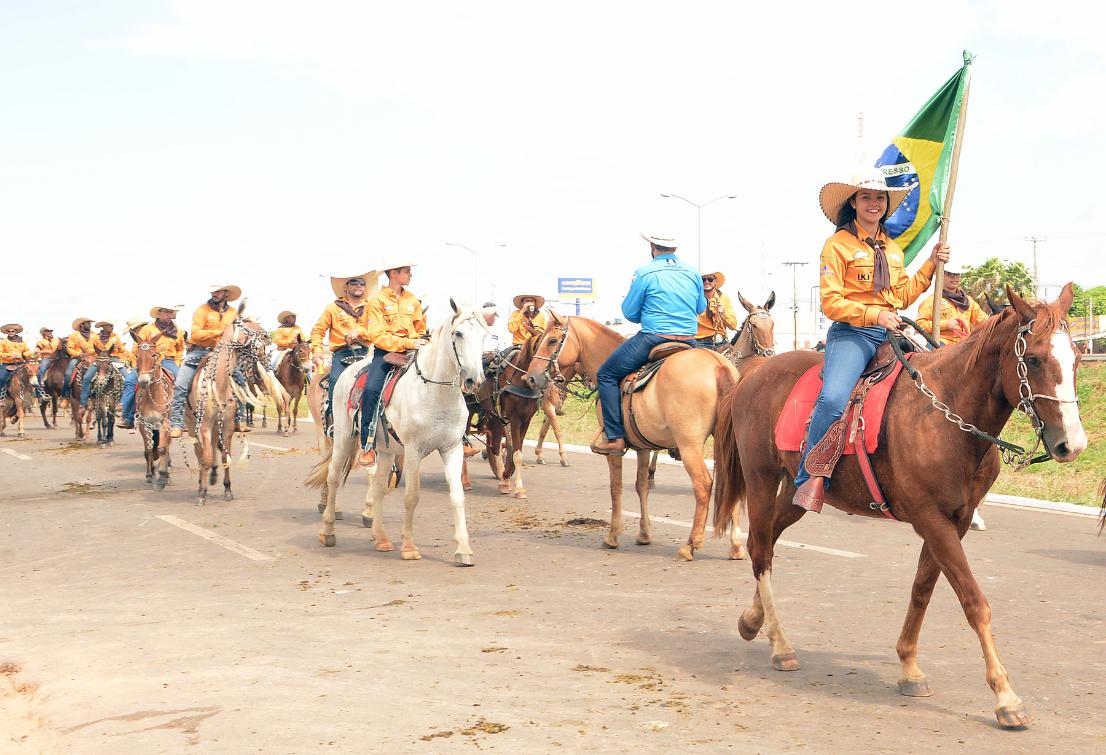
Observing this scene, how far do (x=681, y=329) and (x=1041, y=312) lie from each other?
19.0 ft

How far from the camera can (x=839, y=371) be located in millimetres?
6828

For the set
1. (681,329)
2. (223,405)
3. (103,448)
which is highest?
(681,329)

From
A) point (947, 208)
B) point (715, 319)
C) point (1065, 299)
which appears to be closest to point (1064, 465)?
point (715, 319)

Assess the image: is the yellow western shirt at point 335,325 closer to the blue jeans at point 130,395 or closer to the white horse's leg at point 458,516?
the white horse's leg at point 458,516

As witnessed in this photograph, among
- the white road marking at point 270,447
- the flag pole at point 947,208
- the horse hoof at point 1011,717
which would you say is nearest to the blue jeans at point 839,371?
the flag pole at point 947,208

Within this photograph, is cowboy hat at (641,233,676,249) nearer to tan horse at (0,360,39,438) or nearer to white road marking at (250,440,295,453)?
white road marking at (250,440,295,453)

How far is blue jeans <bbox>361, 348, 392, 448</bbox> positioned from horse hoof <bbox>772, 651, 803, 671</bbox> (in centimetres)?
591

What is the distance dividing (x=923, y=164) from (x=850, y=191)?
3173 millimetres

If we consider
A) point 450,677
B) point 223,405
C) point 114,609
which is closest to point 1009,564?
point 450,677

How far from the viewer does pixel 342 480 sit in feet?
40.9

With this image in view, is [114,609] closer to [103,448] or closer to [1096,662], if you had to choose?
[1096,662]

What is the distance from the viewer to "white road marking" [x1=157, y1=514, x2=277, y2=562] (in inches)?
444

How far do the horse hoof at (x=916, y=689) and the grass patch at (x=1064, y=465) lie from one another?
6.20ft

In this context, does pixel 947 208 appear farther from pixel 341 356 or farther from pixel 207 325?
pixel 207 325
